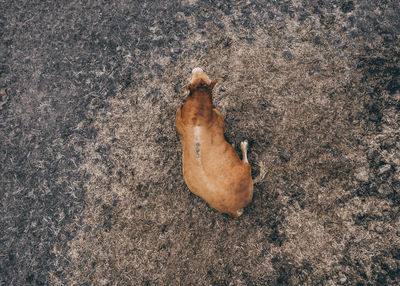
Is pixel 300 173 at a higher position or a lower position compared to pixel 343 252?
higher

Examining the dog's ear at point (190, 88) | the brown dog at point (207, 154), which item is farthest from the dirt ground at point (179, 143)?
the dog's ear at point (190, 88)

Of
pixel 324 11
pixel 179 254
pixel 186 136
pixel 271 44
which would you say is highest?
pixel 324 11

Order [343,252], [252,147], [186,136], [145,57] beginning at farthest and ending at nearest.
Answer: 1. [145,57]
2. [252,147]
3. [343,252]
4. [186,136]

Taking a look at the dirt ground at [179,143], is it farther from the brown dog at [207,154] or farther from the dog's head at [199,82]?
the dog's head at [199,82]

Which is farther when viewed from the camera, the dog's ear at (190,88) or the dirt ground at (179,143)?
the dirt ground at (179,143)

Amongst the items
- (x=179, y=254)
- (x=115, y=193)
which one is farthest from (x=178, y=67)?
(x=179, y=254)

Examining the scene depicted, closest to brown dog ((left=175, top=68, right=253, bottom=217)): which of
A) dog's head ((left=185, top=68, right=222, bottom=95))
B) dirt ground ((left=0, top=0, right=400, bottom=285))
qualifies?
dog's head ((left=185, top=68, right=222, bottom=95))

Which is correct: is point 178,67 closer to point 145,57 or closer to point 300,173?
point 145,57
